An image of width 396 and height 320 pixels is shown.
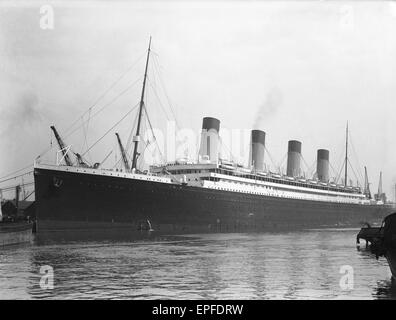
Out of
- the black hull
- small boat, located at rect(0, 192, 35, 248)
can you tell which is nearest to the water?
small boat, located at rect(0, 192, 35, 248)

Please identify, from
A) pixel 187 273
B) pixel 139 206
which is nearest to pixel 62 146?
pixel 139 206

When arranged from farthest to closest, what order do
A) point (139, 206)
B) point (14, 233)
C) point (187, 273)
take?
point (139, 206) → point (14, 233) → point (187, 273)

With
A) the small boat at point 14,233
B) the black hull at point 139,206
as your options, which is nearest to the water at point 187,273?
the small boat at point 14,233

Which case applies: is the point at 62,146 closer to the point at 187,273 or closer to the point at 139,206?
the point at 139,206

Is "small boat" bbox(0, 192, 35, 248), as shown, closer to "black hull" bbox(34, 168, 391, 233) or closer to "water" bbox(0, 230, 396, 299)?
"water" bbox(0, 230, 396, 299)

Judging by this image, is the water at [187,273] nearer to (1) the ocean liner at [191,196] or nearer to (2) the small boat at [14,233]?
(2) the small boat at [14,233]
